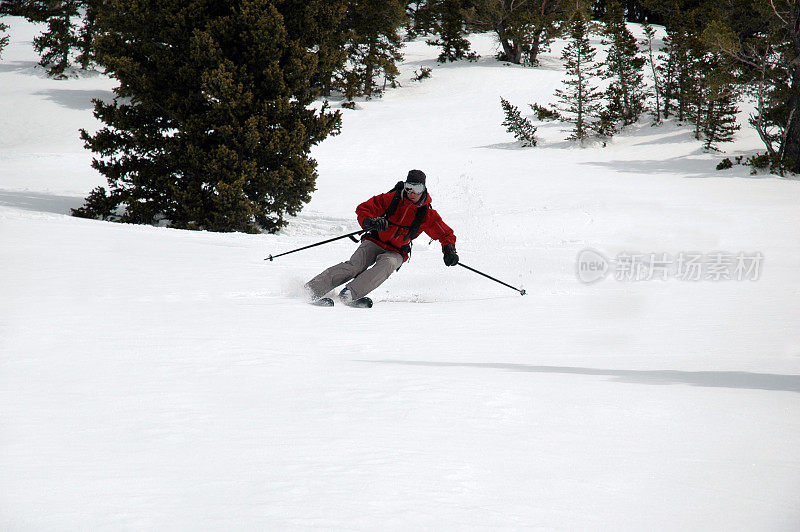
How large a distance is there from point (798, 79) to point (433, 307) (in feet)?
62.0

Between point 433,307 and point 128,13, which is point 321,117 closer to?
point 128,13

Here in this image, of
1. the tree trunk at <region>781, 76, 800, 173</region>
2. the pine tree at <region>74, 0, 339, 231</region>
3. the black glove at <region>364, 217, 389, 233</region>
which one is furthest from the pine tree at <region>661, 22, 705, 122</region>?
the black glove at <region>364, 217, 389, 233</region>

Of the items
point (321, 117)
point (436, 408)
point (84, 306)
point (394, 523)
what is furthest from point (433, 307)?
point (321, 117)

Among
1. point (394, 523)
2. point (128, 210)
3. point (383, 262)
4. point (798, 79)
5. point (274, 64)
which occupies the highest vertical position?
point (798, 79)

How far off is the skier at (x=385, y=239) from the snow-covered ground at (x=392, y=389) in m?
0.43

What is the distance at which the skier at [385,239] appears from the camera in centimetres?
706

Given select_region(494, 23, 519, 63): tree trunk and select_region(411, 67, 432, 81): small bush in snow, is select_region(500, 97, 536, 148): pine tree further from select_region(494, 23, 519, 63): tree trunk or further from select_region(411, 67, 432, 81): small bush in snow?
select_region(494, 23, 519, 63): tree trunk

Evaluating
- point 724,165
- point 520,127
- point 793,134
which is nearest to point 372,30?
point 520,127

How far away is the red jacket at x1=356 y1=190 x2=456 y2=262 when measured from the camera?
7.43 meters

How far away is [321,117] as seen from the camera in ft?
45.8

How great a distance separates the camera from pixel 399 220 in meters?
7.49

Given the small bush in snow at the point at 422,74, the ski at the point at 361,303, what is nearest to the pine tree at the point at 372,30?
the small bush in snow at the point at 422,74

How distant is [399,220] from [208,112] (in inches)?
288

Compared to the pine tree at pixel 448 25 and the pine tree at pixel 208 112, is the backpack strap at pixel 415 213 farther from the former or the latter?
the pine tree at pixel 448 25
